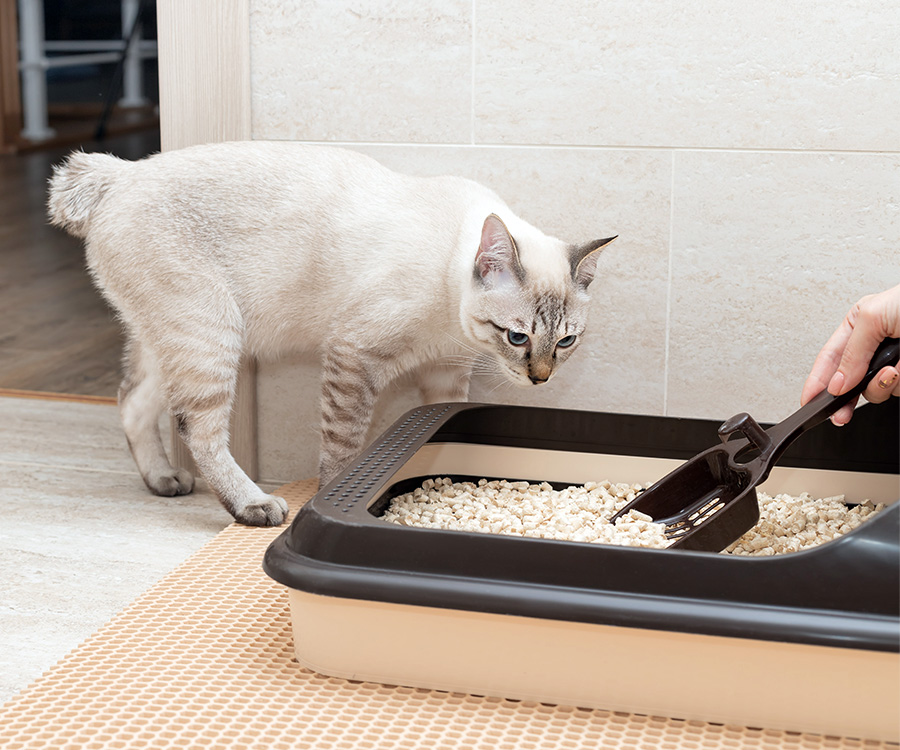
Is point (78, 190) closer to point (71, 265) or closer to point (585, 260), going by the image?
point (585, 260)

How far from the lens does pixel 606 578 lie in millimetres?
1118

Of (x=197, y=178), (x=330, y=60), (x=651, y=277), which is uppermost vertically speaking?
(x=330, y=60)

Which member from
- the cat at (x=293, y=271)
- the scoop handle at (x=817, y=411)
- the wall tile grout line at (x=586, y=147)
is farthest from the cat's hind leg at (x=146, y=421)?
the scoop handle at (x=817, y=411)

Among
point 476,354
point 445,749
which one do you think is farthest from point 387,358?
point 445,749

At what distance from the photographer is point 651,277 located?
1.92 m

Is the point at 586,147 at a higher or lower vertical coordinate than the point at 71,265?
higher

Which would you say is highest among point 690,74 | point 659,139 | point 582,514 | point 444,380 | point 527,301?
point 690,74

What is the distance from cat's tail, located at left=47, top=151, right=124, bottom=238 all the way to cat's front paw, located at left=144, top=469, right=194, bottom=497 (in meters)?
0.53

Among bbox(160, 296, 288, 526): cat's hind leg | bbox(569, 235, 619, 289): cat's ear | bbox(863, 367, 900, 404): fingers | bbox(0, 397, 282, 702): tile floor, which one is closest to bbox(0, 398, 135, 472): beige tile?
bbox(0, 397, 282, 702): tile floor

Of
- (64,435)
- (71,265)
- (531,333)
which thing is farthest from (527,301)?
(71,265)

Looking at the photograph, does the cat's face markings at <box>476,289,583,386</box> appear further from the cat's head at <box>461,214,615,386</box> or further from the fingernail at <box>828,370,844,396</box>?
the fingernail at <box>828,370,844,396</box>

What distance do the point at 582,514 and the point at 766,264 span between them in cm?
70

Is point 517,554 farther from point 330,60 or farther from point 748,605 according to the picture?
point 330,60

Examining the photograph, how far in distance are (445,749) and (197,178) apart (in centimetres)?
113
